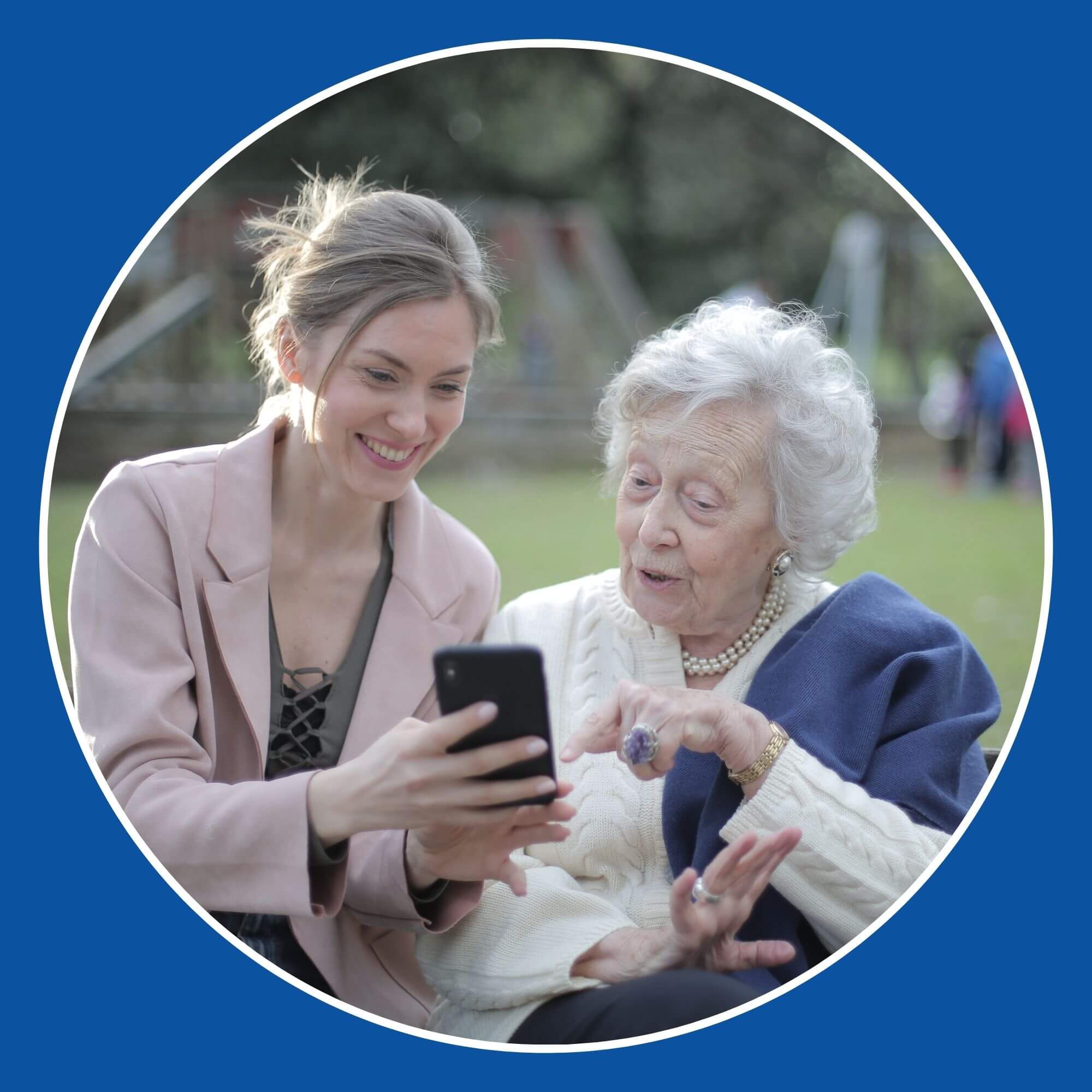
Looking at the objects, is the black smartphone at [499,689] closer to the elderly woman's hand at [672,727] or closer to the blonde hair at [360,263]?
the elderly woman's hand at [672,727]

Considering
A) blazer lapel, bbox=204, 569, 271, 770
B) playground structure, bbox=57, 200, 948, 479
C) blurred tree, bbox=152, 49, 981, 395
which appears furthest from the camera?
blurred tree, bbox=152, 49, 981, 395

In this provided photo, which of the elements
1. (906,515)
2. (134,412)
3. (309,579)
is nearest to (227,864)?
(309,579)

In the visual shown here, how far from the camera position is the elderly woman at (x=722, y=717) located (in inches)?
89.6

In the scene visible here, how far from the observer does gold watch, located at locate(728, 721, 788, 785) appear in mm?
2336

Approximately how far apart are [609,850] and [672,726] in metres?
0.40

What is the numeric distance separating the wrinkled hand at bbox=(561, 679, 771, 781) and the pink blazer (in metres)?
0.46

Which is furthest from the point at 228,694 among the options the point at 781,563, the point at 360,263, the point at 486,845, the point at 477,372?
the point at 477,372

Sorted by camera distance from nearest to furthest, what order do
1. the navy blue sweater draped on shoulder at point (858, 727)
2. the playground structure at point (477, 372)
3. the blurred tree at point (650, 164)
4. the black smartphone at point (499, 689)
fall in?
the black smartphone at point (499, 689) → the navy blue sweater draped on shoulder at point (858, 727) → the playground structure at point (477, 372) → the blurred tree at point (650, 164)

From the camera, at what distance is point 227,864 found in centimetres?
233

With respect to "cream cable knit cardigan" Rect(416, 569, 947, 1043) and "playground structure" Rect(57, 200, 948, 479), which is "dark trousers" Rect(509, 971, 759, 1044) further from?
"playground structure" Rect(57, 200, 948, 479)

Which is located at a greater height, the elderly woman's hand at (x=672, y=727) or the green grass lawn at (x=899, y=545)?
the green grass lawn at (x=899, y=545)

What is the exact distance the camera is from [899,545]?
9.19 metres

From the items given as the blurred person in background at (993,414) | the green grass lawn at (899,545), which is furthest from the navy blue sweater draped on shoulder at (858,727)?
the blurred person in background at (993,414)

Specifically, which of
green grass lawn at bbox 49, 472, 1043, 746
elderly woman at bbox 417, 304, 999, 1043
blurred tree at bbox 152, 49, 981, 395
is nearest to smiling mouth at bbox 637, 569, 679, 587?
elderly woman at bbox 417, 304, 999, 1043
